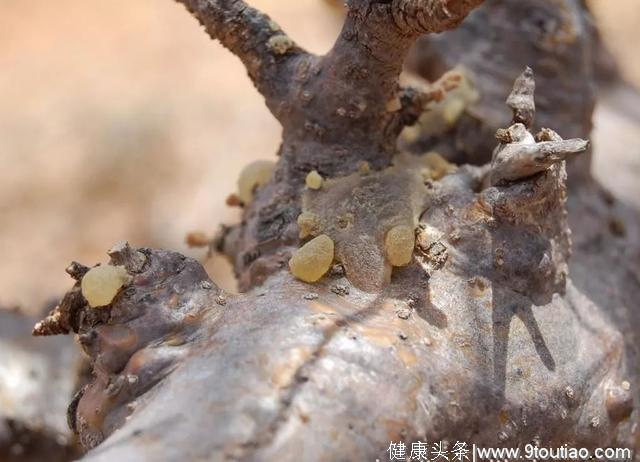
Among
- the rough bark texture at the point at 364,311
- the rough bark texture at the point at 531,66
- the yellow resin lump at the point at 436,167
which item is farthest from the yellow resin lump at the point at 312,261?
the rough bark texture at the point at 531,66

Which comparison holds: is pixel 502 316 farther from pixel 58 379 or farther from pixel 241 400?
pixel 58 379

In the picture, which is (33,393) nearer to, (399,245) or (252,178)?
(252,178)

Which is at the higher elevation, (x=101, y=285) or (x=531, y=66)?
(x=531, y=66)

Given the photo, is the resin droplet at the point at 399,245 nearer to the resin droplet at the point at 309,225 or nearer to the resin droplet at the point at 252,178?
the resin droplet at the point at 309,225

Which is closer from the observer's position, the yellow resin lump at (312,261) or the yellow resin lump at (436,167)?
the yellow resin lump at (312,261)

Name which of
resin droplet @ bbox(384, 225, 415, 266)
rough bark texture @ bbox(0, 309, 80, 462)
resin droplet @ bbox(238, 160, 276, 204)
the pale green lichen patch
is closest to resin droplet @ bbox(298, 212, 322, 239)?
the pale green lichen patch

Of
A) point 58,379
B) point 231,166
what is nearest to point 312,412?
point 58,379

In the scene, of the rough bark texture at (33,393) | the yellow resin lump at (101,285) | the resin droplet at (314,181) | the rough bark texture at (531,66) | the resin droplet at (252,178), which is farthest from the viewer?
the rough bark texture at (33,393)

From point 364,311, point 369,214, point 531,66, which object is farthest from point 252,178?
point 531,66
